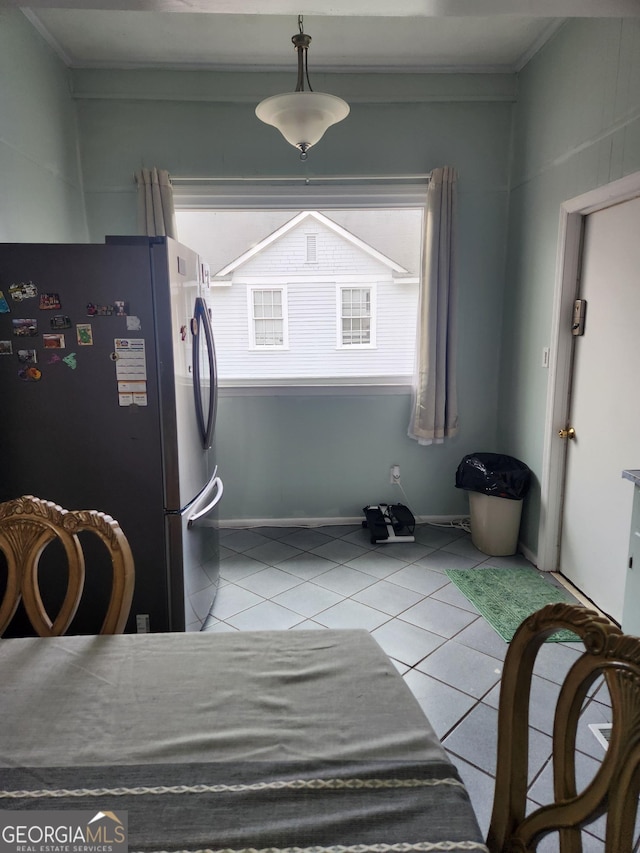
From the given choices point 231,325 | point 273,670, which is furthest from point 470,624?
point 231,325

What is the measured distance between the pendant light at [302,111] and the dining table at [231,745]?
6.82ft

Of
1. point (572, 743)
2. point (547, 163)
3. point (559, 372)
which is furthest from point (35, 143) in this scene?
point (572, 743)

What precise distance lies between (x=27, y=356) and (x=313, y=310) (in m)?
2.05

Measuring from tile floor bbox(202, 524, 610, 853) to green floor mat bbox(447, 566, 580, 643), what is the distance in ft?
0.19

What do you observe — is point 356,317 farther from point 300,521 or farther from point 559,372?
point 300,521

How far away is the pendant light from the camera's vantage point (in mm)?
2135

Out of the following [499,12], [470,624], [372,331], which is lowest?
[470,624]

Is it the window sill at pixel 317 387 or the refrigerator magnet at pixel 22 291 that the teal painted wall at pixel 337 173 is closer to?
the window sill at pixel 317 387

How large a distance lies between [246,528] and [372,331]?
170 cm

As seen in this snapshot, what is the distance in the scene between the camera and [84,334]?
6.44 feet

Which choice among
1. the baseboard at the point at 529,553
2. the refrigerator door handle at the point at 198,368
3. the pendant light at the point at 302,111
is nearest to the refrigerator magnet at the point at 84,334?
the refrigerator door handle at the point at 198,368

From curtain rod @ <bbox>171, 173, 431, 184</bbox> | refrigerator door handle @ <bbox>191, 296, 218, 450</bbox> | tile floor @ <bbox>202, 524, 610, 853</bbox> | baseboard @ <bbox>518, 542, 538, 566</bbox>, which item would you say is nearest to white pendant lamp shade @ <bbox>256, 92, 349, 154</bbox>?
refrigerator door handle @ <bbox>191, 296, 218, 450</bbox>

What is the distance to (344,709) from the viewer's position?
0.86 meters

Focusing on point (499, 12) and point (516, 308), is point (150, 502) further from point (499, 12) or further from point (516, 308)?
point (516, 308)
